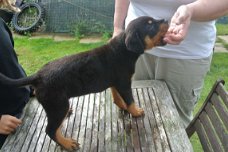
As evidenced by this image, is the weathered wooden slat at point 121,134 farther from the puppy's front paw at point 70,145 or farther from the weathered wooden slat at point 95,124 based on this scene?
the puppy's front paw at point 70,145

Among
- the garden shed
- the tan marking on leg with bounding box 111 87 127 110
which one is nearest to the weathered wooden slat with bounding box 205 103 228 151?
the tan marking on leg with bounding box 111 87 127 110

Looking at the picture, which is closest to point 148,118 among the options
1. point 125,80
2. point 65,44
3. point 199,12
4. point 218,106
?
point 125,80

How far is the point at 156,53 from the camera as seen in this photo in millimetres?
2525

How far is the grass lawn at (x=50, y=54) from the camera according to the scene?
17.8 feet

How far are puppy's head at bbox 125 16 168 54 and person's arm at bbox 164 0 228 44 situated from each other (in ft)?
0.15

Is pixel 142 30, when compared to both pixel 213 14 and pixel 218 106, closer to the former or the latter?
pixel 213 14

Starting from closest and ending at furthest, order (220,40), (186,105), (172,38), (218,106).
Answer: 1. (172,38)
2. (218,106)
3. (186,105)
4. (220,40)

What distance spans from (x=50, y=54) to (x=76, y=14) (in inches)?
59.5

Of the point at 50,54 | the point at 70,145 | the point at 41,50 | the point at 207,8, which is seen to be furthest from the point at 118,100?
the point at 41,50

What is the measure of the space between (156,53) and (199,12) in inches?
18.9

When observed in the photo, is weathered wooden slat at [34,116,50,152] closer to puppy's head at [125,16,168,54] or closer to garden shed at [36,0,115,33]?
puppy's head at [125,16,168,54]

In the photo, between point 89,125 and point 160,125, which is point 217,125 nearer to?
point 160,125

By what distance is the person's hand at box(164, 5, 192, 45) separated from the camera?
2008mm

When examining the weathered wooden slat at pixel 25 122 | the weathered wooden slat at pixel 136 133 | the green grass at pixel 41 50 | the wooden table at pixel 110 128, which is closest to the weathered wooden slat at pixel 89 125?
the wooden table at pixel 110 128
